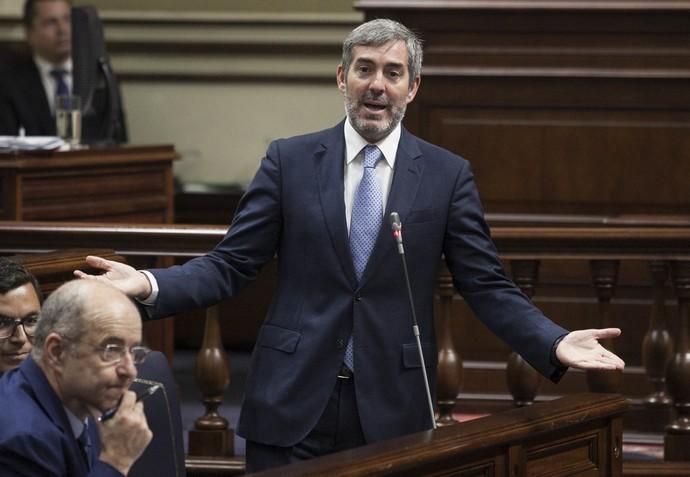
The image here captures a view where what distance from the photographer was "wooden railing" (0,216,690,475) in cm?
438

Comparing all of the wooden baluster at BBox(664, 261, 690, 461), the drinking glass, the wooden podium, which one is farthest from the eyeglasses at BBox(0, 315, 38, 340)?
the drinking glass

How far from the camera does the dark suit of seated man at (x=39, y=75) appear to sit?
7.28 meters

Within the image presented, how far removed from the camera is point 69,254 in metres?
3.72

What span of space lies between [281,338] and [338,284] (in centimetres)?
17

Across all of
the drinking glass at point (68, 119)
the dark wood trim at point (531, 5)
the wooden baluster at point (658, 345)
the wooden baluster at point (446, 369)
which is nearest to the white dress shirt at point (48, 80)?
the drinking glass at point (68, 119)

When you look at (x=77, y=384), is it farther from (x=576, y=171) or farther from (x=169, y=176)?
(x=169, y=176)

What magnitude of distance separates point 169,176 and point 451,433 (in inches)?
158

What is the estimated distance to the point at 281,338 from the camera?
322 centimetres

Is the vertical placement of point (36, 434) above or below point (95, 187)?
below

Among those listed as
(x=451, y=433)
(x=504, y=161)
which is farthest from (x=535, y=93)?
(x=451, y=433)

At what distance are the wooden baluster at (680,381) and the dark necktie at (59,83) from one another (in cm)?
394

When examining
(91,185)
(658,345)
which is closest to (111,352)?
(658,345)

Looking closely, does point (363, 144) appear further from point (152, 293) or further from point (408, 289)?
point (152, 293)

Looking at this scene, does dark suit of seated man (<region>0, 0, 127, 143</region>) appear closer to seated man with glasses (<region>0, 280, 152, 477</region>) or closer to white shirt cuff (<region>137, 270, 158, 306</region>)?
white shirt cuff (<region>137, 270, 158, 306</region>)
